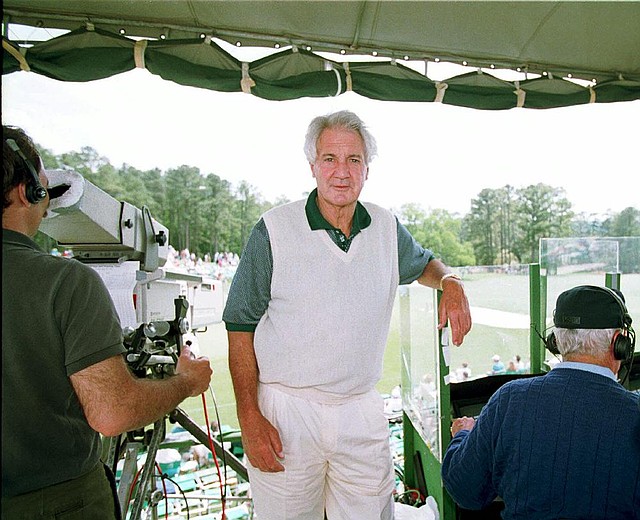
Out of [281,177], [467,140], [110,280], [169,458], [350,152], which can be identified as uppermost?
[467,140]

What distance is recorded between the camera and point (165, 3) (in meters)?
1.71

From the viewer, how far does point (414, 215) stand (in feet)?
17.8

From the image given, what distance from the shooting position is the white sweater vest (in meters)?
1.11

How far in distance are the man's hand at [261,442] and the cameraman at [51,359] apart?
0.33 metres

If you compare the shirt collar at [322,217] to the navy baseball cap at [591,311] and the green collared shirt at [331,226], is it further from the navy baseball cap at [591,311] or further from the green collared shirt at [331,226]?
the navy baseball cap at [591,311]

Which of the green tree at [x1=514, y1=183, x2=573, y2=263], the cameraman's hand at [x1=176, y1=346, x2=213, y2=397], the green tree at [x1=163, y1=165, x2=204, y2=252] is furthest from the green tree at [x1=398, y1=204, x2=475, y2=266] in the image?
the cameraman's hand at [x1=176, y1=346, x2=213, y2=397]

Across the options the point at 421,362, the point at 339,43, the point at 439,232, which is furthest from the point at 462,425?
the point at 439,232

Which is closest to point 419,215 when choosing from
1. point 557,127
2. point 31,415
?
point 557,127

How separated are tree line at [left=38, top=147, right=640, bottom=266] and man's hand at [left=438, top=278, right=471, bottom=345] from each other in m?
2.21

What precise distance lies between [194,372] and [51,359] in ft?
1.21

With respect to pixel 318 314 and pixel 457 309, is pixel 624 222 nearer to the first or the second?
pixel 457 309

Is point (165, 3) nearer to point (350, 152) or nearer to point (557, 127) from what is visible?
point (350, 152)

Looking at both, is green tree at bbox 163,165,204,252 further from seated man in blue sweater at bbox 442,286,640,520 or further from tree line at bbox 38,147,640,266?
seated man in blue sweater at bbox 442,286,640,520

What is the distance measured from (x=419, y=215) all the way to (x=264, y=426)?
452 cm
